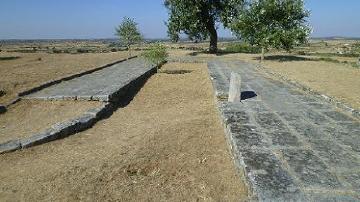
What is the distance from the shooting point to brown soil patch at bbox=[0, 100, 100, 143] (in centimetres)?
853

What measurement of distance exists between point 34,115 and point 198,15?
24.1 meters

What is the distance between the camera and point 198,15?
32.0 metres

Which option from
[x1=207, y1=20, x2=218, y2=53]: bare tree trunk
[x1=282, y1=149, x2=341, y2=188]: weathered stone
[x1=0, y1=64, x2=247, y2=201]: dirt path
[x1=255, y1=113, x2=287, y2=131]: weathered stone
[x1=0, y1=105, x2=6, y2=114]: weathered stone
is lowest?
[x1=0, y1=64, x2=247, y2=201]: dirt path

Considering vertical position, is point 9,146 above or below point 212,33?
below

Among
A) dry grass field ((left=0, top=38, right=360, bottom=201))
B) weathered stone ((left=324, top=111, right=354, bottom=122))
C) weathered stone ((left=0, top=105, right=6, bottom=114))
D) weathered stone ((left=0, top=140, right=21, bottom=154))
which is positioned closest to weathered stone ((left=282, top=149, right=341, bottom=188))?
dry grass field ((left=0, top=38, right=360, bottom=201))

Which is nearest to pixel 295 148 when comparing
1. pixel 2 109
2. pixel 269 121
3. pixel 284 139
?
pixel 284 139

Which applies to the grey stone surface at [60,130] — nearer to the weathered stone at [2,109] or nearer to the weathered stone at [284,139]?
the weathered stone at [2,109]

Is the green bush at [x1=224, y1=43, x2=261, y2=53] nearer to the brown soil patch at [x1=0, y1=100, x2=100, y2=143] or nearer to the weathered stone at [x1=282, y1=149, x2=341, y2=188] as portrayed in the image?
the brown soil patch at [x1=0, y1=100, x2=100, y2=143]

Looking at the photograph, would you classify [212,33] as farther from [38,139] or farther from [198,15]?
[38,139]

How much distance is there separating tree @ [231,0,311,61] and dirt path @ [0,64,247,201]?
17305 mm

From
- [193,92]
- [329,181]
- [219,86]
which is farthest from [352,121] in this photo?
[193,92]

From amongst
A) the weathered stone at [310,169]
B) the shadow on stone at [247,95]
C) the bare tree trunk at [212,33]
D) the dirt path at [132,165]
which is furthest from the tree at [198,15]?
the weathered stone at [310,169]

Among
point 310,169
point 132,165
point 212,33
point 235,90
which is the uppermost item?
point 212,33

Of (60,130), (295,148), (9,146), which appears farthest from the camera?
(60,130)
